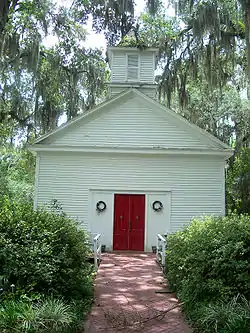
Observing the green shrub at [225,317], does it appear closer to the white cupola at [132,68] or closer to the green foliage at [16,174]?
the white cupola at [132,68]

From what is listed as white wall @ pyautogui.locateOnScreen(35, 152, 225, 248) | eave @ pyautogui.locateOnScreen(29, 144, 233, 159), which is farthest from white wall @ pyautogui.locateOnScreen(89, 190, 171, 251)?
eave @ pyautogui.locateOnScreen(29, 144, 233, 159)

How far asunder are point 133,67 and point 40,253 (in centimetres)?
1251

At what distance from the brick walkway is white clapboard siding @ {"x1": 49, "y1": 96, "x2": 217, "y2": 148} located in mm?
5302

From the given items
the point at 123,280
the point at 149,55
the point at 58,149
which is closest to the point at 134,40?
the point at 149,55

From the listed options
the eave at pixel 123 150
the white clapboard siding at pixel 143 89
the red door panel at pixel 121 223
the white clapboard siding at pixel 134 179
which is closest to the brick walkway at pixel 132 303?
the red door panel at pixel 121 223

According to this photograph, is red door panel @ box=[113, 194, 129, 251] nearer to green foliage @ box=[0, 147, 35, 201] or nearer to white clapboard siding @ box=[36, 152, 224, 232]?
white clapboard siding @ box=[36, 152, 224, 232]

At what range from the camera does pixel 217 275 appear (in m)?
6.18

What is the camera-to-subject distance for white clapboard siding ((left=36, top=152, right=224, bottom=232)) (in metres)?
14.2

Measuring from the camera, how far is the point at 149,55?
56.3ft

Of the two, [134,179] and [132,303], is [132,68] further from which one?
[132,303]

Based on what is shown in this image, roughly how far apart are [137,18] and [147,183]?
9988mm

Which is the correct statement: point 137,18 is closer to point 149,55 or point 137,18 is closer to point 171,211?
point 149,55

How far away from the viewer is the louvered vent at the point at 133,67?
1697cm

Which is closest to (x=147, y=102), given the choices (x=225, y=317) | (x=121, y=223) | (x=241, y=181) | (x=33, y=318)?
(x=121, y=223)
